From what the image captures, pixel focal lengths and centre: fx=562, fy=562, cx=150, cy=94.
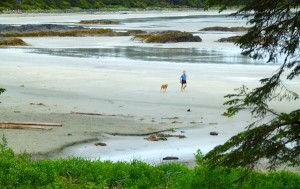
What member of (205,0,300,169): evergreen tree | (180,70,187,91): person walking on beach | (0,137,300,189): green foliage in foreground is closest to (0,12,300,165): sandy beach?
(180,70,187,91): person walking on beach

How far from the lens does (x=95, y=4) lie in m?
155

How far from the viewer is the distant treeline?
13114 cm

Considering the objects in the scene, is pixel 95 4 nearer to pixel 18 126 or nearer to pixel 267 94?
pixel 18 126

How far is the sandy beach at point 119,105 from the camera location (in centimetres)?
1500

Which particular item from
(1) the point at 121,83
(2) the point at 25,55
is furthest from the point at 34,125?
(2) the point at 25,55

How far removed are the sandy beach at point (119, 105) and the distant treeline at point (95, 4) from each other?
270ft

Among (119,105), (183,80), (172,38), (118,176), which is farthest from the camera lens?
(172,38)

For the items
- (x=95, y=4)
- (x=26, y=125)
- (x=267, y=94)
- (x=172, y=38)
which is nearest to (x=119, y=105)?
(x=26, y=125)

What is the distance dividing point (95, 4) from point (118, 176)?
14779 cm

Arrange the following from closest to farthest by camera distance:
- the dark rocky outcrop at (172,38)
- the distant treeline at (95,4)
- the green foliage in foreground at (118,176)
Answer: the green foliage in foreground at (118,176)
the dark rocky outcrop at (172,38)
the distant treeline at (95,4)

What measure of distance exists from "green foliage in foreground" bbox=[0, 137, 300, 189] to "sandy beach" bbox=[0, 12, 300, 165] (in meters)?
2.82

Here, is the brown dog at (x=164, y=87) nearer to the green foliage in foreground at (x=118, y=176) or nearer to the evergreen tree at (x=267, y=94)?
the green foliage in foreground at (x=118, y=176)

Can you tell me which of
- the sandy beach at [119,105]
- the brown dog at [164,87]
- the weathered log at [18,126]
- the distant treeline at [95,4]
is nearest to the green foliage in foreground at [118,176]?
the sandy beach at [119,105]

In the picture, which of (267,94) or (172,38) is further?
(172,38)
